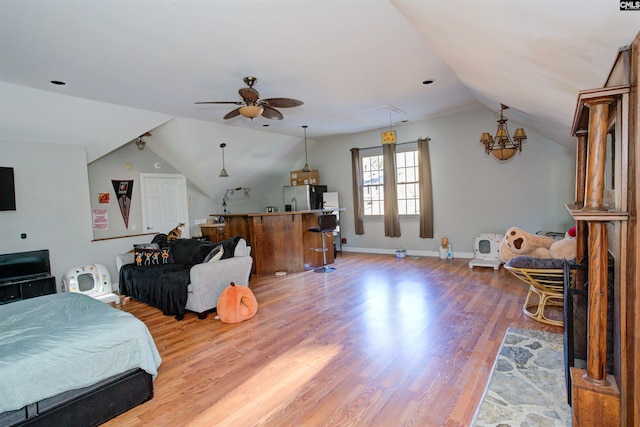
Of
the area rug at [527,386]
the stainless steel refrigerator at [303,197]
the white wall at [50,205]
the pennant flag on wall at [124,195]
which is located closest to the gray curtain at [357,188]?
the stainless steel refrigerator at [303,197]

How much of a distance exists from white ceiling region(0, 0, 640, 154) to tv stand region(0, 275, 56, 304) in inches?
81.4

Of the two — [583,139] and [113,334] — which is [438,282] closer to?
[583,139]

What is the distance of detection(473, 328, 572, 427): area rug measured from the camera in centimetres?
191

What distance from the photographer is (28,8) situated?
7.58 ft

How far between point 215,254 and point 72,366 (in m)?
2.15

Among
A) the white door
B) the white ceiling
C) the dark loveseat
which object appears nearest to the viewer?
the white ceiling

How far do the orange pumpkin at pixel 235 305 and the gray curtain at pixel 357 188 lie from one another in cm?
447

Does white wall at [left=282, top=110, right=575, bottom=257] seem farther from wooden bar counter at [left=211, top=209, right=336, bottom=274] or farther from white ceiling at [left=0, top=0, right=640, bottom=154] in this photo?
wooden bar counter at [left=211, top=209, right=336, bottom=274]

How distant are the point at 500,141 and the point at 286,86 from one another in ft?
11.1

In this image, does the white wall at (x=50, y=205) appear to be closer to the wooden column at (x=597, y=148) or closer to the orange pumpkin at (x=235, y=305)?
the orange pumpkin at (x=235, y=305)

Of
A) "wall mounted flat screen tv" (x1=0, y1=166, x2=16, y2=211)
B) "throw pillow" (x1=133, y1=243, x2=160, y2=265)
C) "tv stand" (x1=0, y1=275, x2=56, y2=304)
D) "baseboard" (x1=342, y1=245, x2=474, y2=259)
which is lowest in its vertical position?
"baseboard" (x1=342, y1=245, x2=474, y2=259)

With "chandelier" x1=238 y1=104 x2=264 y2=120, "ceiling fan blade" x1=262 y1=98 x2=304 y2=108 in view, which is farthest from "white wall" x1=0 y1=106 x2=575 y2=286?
"ceiling fan blade" x1=262 y1=98 x2=304 y2=108

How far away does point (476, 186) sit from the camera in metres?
6.29

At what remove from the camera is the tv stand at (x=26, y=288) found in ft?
13.5
